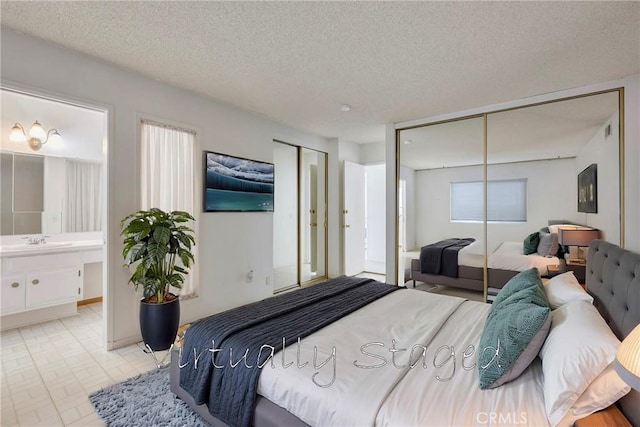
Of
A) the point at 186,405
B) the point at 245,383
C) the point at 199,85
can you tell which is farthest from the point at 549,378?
the point at 199,85

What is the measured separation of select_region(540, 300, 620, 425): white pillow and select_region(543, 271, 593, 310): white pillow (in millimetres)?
463

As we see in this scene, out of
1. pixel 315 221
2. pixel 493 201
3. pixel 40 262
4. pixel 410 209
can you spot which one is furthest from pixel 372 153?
pixel 40 262

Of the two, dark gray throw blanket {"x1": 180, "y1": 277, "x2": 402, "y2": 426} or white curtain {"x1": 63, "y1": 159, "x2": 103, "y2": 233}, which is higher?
white curtain {"x1": 63, "y1": 159, "x2": 103, "y2": 233}

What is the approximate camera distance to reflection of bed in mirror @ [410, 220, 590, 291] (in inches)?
126

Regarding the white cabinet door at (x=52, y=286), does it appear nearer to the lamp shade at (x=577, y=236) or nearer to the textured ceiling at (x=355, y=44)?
the textured ceiling at (x=355, y=44)

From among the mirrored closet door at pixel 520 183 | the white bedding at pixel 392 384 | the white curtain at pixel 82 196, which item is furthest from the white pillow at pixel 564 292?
the white curtain at pixel 82 196

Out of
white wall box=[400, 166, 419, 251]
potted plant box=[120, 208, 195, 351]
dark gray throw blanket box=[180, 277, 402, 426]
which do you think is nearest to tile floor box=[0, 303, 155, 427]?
potted plant box=[120, 208, 195, 351]

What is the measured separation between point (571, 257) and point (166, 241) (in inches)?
148

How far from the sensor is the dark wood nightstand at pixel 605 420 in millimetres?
1042

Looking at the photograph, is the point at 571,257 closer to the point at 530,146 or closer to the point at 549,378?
the point at 530,146

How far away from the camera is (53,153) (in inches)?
156

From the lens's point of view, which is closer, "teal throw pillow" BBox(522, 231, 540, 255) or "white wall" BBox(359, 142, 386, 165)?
"teal throw pillow" BBox(522, 231, 540, 255)

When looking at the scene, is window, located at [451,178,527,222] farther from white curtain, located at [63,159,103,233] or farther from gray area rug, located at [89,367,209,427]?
white curtain, located at [63,159,103,233]

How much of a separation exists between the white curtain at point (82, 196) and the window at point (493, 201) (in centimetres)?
494
